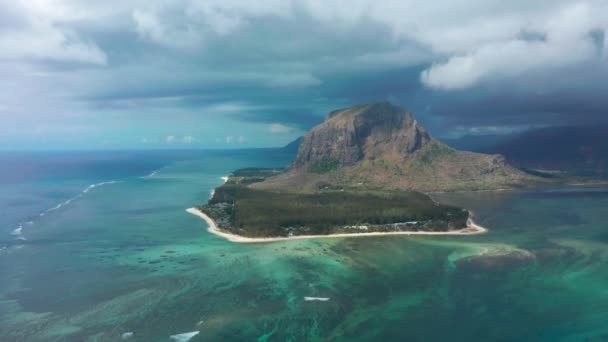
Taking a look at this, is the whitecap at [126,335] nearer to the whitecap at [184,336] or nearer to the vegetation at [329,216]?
the whitecap at [184,336]

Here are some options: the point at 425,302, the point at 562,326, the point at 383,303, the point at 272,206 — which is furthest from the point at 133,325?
the point at 272,206

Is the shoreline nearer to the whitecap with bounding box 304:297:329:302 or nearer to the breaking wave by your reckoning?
the whitecap with bounding box 304:297:329:302

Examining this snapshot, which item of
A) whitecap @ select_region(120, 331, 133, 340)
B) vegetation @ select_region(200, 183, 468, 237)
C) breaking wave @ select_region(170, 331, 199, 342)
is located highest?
vegetation @ select_region(200, 183, 468, 237)

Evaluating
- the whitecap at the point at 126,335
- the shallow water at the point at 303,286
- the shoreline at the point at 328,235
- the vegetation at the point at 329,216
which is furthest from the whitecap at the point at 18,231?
the whitecap at the point at 126,335

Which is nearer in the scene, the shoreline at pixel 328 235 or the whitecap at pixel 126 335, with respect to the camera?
the whitecap at pixel 126 335

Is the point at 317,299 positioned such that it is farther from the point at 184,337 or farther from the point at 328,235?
the point at 328,235

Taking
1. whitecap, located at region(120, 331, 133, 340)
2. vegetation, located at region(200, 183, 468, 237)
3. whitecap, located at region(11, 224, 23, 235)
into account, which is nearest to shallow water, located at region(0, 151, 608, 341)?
whitecap, located at region(120, 331, 133, 340)

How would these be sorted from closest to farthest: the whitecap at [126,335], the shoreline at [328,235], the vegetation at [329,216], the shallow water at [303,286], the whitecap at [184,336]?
the whitecap at [184,336]
the whitecap at [126,335]
the shallow water at [303,286]
the shoreline at [328,235]
the vegetation at [329,216]
